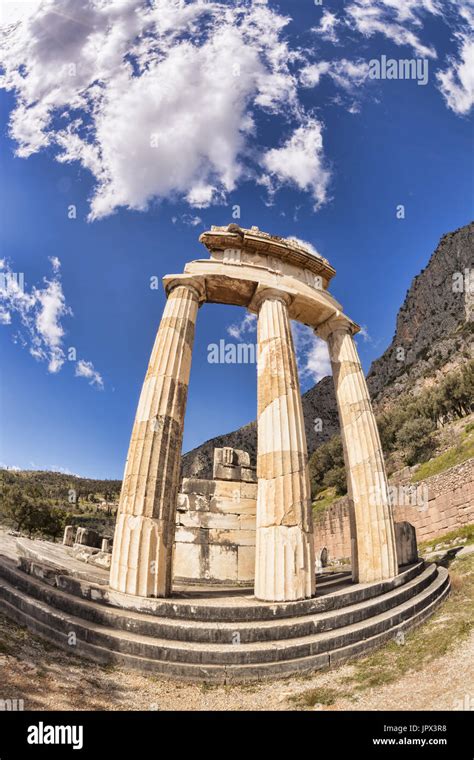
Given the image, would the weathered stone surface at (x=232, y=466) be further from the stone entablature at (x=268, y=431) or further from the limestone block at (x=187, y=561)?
the stone entablature at (x=268, y=431)

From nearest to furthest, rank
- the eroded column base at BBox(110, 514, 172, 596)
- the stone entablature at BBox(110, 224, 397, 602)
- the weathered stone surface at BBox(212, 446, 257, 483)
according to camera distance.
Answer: the eroded column base at BBox(110, 514, 172, 596)
the stone entablature at BBox(110, 224, 397, 602)
the weathered stone surface at BBox(212, 446, 257, 483)

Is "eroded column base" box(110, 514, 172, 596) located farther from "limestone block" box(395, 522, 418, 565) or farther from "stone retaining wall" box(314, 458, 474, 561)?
"stone retaining wall" box(314, 458, 474, 561)

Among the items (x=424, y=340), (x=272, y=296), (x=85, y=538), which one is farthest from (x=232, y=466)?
(x=424, y=340)

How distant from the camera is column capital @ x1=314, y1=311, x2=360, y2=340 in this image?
47.5ft

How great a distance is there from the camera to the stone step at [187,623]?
6.76 metres

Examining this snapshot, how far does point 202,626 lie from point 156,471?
11.5ft

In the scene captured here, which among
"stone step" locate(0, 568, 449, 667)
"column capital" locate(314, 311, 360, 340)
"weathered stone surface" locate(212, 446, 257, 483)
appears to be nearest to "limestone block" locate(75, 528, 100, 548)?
"weathered stone surface" locate(212, 446, 257, 483)

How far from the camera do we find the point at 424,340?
235ft

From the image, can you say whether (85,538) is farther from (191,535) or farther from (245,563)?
(245,563)

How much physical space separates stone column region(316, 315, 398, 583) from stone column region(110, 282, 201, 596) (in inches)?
224

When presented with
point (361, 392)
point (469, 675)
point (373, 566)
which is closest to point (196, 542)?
point (373, 566)

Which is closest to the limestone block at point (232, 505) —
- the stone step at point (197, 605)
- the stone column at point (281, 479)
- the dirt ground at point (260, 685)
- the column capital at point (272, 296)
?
the stone column at point (281, 479)
